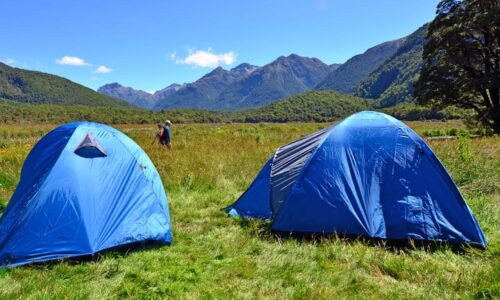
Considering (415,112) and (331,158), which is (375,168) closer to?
(331,158)

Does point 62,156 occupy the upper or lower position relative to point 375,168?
upper

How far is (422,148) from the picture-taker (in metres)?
5.48

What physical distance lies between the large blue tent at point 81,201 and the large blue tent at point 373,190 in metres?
2.01

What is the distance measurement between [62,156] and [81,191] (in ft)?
1.99

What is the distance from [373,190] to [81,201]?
13.1 feet

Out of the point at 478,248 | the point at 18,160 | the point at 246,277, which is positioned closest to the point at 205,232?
the point at 246,277

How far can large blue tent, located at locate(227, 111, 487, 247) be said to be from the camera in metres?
5.14

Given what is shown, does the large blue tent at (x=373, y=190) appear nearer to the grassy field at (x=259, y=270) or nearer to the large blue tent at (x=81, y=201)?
the grassy field at (x=259, y=270)

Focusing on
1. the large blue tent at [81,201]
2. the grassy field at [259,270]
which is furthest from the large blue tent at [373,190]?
the large blue tent at [81,201]

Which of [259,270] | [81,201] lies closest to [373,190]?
[259,270]

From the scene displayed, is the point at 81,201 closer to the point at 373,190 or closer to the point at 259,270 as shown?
the point at 259,270

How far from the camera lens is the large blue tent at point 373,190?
5141mm

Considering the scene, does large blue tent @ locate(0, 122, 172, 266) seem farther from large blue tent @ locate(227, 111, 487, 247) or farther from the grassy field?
large blue tent @ locate(227, 111, 487, 247)

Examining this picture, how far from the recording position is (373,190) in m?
5.37
